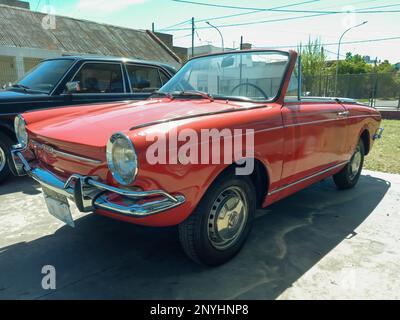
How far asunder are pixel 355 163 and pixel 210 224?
2.93 metres

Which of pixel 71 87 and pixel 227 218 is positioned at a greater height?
pixel 71 87

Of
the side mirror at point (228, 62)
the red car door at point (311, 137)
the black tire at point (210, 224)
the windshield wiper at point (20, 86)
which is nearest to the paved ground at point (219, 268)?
the black tire at point (210, 224)

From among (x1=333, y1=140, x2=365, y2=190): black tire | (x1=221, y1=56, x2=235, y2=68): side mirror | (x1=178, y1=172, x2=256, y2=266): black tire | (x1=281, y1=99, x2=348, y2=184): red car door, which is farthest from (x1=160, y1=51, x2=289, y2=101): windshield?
(x1=333, y1=140, x2=365, y2=190): black tire

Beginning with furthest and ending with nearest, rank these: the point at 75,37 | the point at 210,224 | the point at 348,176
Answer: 1. the point at 75,37
2. the point at 348,176
3. the point at 210,224

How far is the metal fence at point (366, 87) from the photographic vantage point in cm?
1878

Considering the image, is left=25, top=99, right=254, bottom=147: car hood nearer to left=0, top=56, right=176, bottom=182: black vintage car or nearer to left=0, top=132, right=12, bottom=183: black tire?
left=0, top=56, right=176, bottom=182: black vintage car

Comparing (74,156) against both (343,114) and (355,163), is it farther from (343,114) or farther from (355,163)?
(355,163)

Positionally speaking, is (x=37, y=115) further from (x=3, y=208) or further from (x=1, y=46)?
(x=1, y=46)

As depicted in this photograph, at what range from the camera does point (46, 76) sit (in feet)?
16.8

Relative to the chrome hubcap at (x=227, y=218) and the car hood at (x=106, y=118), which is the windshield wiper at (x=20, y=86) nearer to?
the car hood at (x=106, y=118)

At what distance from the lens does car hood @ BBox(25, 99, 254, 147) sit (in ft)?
7.91

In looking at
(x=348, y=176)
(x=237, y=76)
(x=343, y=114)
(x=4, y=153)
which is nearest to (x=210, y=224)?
(x=237, y=76)

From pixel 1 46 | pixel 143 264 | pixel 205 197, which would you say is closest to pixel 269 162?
pixel 205 197

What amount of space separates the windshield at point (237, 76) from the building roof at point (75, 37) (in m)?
17.4
